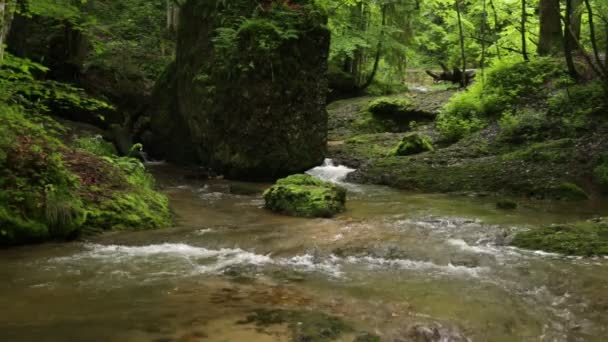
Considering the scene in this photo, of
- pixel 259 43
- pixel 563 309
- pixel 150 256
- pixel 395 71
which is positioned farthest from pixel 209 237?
pixel 395 71

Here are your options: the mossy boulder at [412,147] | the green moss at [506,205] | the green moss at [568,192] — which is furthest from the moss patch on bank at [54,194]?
the mossy boulder at [412,147]

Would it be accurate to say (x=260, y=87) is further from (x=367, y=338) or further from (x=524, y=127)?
(x=367, y=338)

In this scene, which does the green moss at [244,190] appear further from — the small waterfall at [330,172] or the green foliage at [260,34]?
the green foliage at [260,34]

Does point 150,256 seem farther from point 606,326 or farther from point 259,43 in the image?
point 259,43

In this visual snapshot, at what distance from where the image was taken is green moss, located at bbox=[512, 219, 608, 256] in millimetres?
6590

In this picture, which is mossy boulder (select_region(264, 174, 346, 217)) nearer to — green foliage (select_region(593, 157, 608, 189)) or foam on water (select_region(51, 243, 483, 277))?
foam on water (select_region(51, 243, 483, 277))

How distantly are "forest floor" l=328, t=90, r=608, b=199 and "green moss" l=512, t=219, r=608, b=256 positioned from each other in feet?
12.5

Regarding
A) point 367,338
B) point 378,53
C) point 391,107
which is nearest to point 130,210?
point 367,338

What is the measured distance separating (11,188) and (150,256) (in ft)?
7.95

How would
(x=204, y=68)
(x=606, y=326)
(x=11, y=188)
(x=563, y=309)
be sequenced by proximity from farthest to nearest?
(x=204, y=68) → (x=11, y=188) → (x=563, y=309) → (x=606, y=326)

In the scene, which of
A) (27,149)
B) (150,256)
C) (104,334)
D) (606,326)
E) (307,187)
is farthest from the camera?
(307,187)

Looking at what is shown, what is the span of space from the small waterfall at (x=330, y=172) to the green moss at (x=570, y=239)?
7386 mm

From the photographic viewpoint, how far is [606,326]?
4.58 m

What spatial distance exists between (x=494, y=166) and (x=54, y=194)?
9.87 meters
